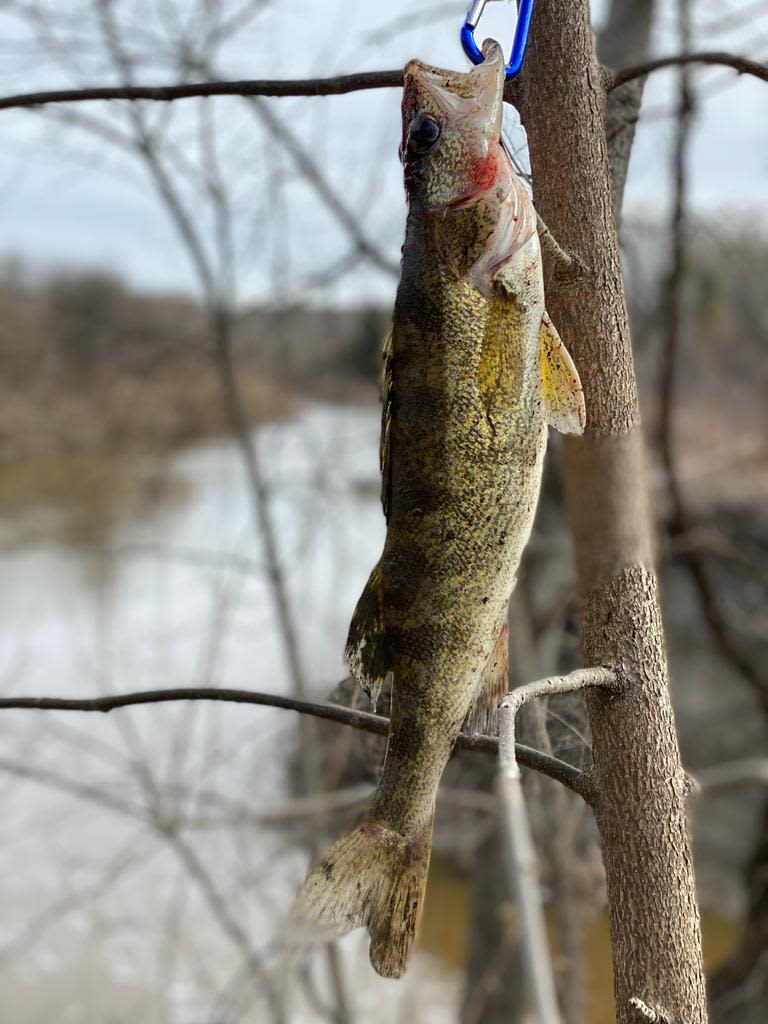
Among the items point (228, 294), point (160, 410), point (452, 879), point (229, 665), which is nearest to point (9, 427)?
point (160, 410)

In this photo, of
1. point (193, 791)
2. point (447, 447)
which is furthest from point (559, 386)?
point (193, 791)

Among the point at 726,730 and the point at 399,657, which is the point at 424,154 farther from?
the point at 726,730

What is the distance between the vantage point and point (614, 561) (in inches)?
24.4

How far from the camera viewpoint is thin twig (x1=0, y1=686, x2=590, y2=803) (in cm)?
67

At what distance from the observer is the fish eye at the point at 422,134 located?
0.65 metres

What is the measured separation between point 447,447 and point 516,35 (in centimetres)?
27

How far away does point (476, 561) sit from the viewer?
Answer: 65 cm

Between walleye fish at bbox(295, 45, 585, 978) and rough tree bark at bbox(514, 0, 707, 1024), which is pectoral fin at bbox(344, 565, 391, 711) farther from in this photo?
rough tree bark at bbox(514, 0, 707, 1024)

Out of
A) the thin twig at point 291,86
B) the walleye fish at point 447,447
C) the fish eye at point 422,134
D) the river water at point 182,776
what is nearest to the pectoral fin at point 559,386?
the walleye fish at point 447,447

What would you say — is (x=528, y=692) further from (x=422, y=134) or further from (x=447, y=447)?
(x=422, y=134)

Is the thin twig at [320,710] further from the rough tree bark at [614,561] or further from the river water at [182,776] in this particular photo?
the river water at [182,776]

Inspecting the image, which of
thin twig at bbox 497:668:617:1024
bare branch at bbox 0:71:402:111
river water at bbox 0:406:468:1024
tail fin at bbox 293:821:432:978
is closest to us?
thin twig at bbox 497:668:617:1024

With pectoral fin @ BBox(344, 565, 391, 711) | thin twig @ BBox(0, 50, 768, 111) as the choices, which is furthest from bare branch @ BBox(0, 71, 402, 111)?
pectoral fin @ BBox(344, 565, 391, 711)

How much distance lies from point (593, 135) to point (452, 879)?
5.79 metres
